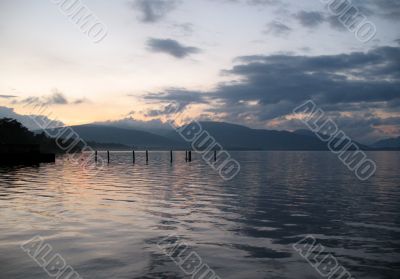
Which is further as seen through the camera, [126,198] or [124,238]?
[126,198]

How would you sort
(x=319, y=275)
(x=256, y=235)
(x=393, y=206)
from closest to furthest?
1. (x=319, y=275)
2. (x=256, y=235)
3. (x=393, y=206)

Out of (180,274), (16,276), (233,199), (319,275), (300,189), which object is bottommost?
(16,276)

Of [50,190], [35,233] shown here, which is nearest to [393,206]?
[35,233]

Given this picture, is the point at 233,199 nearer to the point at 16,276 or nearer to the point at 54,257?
the point at 54,257

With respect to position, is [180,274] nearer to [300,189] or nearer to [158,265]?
[158,265]

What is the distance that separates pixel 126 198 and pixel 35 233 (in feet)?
44.5

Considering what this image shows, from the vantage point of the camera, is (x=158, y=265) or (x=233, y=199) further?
(x=233, y=199)

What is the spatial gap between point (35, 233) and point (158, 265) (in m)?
7.41

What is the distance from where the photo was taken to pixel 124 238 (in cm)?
1761

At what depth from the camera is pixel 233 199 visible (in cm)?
3234

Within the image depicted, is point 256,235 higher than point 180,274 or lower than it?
higher

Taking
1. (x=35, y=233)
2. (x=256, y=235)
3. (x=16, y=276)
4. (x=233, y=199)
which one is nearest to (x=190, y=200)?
(x=233, y=199)

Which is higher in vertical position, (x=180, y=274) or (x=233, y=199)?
(x=233, y=199)

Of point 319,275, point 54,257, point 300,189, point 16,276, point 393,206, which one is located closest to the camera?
point 16,276
